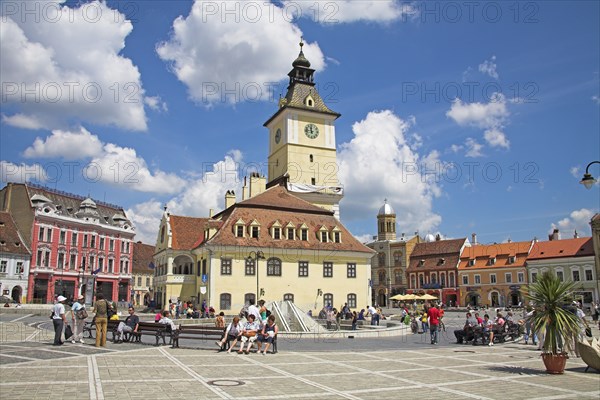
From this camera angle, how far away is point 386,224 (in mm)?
101438

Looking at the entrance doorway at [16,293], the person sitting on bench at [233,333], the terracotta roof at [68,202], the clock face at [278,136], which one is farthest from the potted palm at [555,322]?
the terracotta roof at [68,202]

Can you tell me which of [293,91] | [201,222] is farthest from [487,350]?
[293,91]

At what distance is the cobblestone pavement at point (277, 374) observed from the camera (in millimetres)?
10609

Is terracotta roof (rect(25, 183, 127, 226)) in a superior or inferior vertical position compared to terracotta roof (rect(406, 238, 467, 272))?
superior

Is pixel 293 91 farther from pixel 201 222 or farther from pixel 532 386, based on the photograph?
pixel 532 386

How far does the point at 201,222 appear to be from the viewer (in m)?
53.0

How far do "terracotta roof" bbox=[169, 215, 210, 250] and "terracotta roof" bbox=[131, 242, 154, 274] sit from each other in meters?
36.5

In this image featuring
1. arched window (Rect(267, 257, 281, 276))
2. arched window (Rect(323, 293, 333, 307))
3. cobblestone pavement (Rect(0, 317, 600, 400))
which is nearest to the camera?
cobblestone pavement (Rect(0, 317, 600, 400))

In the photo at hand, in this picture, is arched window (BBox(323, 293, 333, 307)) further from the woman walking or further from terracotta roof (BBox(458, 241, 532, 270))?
terracotta roof (BBox(458, 241, 532, 270))

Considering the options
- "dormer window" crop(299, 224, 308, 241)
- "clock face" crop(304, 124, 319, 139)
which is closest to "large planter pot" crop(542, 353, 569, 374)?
"dormer window" crop(299, 224, 308, 241)

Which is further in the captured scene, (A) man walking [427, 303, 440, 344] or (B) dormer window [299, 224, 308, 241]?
(B) dormer window [299, 224, 308, 241]

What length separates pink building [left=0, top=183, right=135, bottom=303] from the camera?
200 feet

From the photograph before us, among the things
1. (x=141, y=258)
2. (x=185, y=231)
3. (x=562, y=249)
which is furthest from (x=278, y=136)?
(x=562, y=249)

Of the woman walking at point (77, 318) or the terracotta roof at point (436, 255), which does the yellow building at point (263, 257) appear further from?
the terracotta roof at point (436, 255)
